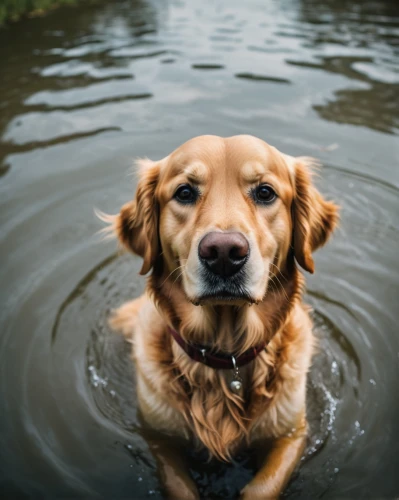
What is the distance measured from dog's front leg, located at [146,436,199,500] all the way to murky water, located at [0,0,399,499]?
0.50 ft

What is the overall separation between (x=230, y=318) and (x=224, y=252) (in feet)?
2.50

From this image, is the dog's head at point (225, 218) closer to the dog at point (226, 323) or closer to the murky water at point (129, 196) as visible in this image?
the dog at point (226, 323)

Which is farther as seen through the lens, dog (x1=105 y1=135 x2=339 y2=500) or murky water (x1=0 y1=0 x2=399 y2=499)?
murky water (x1=0 y1=0 x2=399 y2=499)

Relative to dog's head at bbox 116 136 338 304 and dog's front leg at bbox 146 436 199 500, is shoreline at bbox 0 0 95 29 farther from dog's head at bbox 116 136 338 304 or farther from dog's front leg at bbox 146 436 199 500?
dog's front leg at bbox 146 436 199 500

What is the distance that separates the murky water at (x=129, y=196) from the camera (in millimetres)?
3336

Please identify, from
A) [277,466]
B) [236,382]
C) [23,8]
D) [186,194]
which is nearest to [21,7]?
[23,8]

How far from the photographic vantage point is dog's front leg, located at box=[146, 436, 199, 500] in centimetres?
291

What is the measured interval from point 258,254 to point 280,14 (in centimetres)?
1108

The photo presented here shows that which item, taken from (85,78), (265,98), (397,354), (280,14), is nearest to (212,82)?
(265,98)

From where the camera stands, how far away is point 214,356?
303cm

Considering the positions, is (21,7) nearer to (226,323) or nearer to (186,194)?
(186,194)

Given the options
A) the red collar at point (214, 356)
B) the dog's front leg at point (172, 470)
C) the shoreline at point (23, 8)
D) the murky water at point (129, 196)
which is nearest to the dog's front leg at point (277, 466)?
the murky water at point (129, 196)

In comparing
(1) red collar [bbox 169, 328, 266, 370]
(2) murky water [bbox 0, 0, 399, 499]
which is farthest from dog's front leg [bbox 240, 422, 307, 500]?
(1) red collar [bbox 169, 328, 266, 370]

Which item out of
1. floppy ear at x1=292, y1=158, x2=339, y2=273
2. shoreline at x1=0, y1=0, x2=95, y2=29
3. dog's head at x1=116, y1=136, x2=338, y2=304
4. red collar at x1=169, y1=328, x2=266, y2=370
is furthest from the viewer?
shoreline at x1=0, y1=0, x2=95, y2=29
